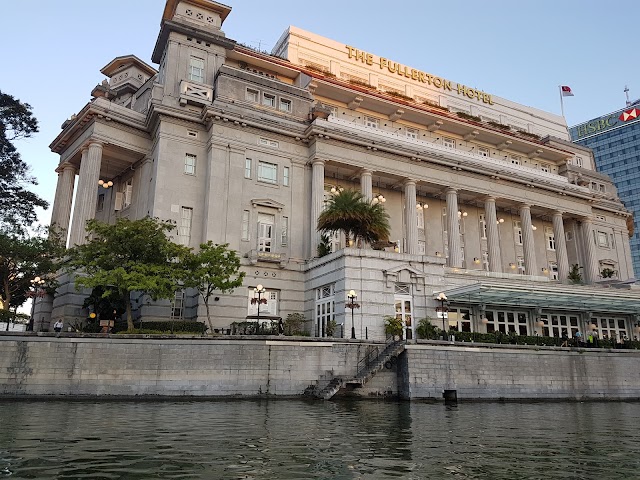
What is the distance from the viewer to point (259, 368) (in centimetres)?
3181

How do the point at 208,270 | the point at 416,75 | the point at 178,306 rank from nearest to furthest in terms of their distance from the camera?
the point at 208,270, the point at 178,306, the point at 416,75

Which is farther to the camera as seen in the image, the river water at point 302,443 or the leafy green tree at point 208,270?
the leafy green tree at point 208,270

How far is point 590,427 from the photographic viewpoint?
2136 centimetres

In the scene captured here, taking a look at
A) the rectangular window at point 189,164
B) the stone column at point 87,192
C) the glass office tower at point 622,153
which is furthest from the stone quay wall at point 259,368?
the glass office tower at point 622,153

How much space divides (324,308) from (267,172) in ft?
46.6

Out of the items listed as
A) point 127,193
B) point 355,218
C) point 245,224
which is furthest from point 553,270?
point 127,193

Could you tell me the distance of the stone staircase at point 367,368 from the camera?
31.3 m

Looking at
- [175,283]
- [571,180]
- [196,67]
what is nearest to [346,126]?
[196,67]

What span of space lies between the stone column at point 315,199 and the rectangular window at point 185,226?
10.5m

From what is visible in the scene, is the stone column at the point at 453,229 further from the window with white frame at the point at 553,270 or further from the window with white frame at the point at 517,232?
the window with white frame at the point at 553,270

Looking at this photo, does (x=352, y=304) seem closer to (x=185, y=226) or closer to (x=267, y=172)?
(x=185, y=226)

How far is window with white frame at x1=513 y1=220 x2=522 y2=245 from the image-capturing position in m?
64.8

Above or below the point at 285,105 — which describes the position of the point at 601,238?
below

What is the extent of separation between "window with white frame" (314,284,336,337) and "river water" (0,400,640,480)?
1592 cm
